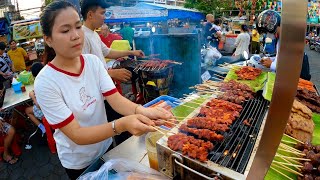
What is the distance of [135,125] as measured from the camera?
1.68 metres

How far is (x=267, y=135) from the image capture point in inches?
33.4

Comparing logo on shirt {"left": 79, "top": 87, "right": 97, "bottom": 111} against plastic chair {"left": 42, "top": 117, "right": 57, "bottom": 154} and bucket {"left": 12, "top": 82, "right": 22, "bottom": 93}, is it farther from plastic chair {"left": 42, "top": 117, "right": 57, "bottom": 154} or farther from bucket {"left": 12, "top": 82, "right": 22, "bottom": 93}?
bucket {"left": 12, "top": 82, "right": 22, "bottom": 93}

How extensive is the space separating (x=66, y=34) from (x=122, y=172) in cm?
123

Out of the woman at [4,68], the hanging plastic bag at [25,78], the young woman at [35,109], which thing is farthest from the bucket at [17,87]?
the woman at [4,68]

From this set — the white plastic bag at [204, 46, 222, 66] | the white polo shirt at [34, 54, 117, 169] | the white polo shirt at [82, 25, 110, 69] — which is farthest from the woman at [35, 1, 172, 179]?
the white plastic bag at [204, 46, 222, 66]

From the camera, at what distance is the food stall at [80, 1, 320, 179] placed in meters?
0.74

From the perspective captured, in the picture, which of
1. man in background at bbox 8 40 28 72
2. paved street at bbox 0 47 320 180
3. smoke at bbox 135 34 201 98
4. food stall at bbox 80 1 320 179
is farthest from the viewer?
man in background at bbox 8 40 28 72

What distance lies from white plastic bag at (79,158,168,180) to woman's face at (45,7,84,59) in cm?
100

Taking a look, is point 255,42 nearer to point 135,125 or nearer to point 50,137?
point 50,137

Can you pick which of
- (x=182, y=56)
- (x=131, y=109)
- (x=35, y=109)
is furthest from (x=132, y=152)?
(x=35, y=109)

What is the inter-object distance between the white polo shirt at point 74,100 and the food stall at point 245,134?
28 cm

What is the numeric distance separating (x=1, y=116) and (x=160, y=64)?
4.02 metres

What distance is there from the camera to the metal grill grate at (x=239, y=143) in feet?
5.71

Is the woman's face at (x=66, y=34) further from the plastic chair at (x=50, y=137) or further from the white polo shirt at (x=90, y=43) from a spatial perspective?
the plastic chair at (x=50, y=137)
